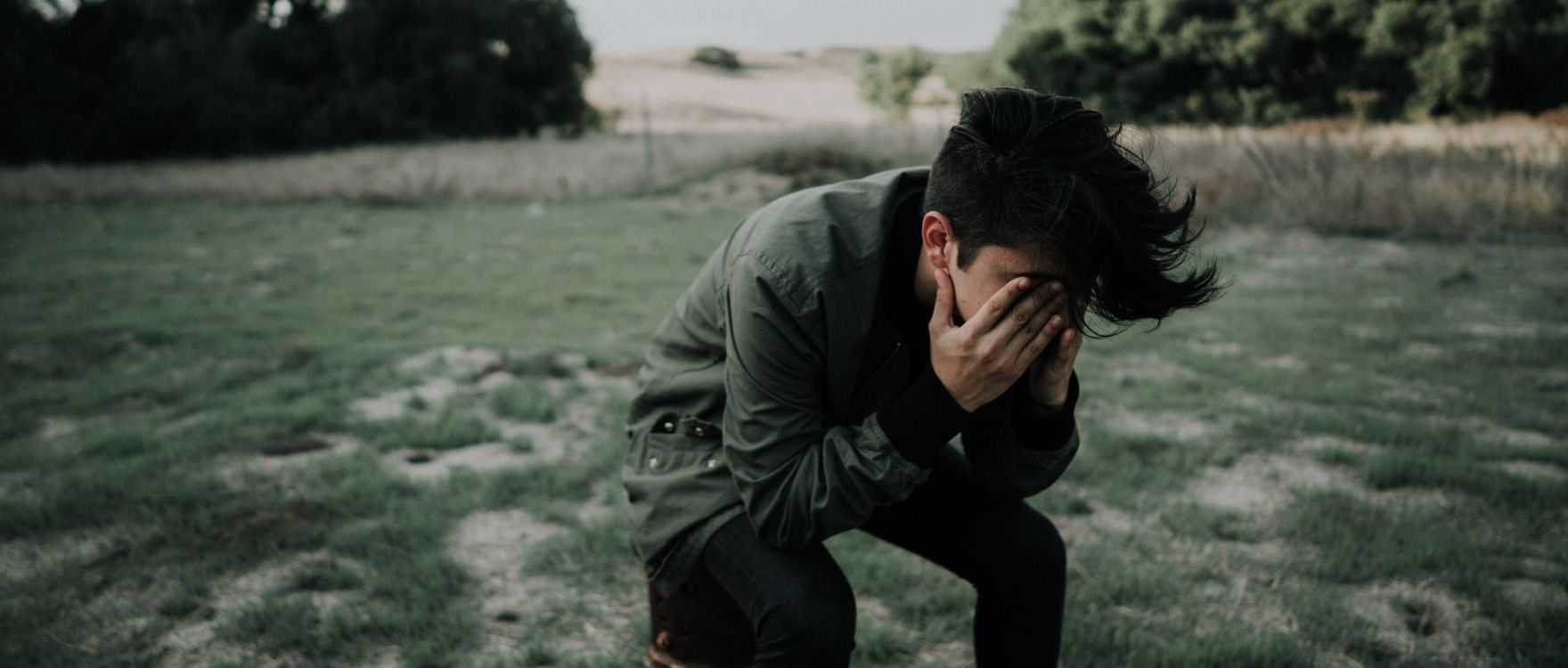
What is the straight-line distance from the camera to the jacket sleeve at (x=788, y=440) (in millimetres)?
1546

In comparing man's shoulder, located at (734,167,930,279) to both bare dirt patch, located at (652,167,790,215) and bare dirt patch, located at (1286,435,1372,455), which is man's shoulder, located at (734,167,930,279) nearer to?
bare dirt patch, located at (1286,435,1372,455)

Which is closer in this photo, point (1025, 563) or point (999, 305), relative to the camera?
point (999, 305)

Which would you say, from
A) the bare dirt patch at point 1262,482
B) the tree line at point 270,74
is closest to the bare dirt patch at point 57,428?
the bare dirt patch at point 1262,482

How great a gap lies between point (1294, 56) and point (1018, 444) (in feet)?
115

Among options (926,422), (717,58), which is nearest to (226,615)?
(926,422)

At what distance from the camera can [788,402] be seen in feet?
5.31

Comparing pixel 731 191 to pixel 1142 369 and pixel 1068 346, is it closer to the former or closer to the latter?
pixel 1142 369

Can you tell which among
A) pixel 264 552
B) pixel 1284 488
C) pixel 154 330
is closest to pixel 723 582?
pixel 264 552

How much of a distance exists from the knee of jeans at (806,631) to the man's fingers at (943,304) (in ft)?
1.89

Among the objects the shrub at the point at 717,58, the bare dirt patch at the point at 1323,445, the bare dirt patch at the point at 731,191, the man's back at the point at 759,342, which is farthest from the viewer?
the shrub at the point at 717,58

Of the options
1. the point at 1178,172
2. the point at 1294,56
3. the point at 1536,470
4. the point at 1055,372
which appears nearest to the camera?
the point at 1055,372

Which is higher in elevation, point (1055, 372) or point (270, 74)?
point (270, 74)

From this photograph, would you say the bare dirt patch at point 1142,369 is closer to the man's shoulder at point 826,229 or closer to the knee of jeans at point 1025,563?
the knee of jeans at point 1025,563

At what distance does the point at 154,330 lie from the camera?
6211 millimetres
